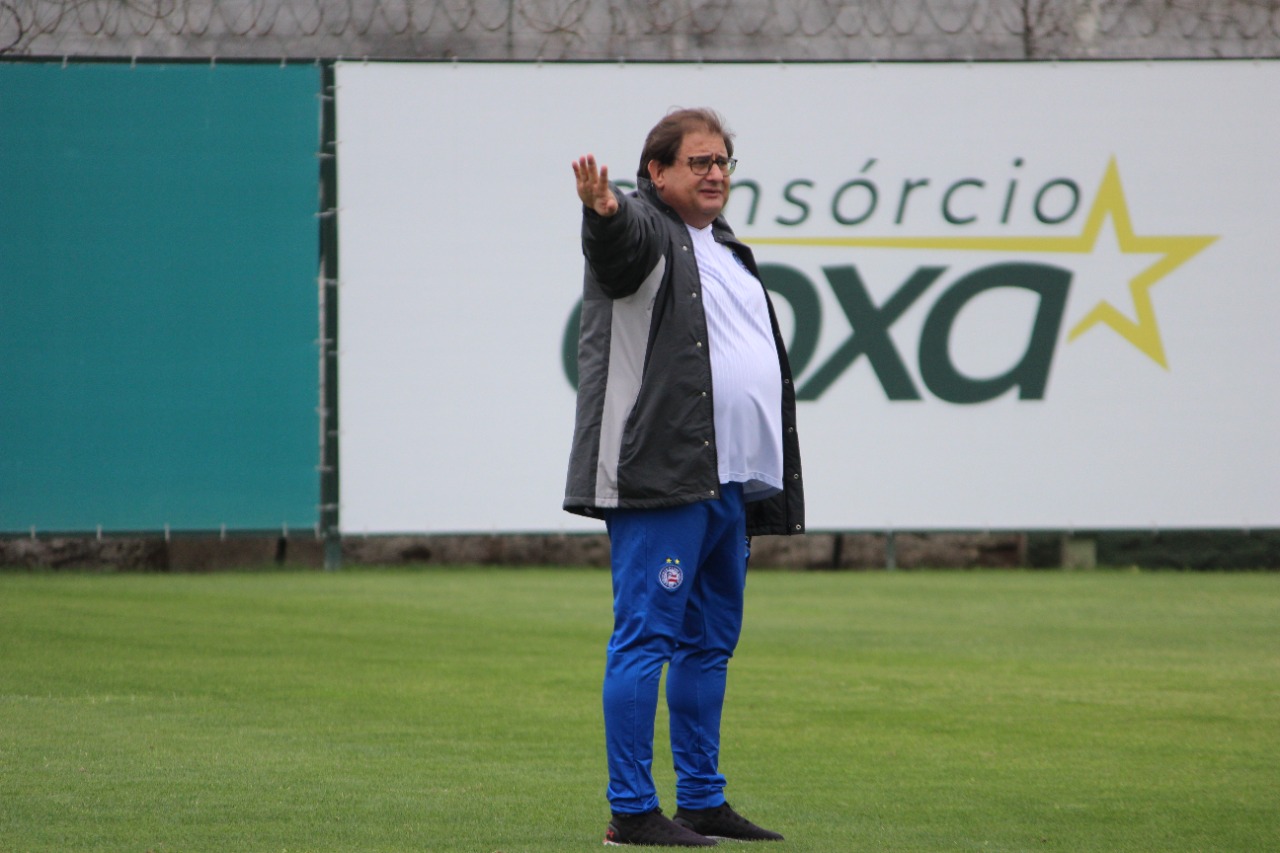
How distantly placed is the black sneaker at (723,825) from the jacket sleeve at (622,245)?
112 cm

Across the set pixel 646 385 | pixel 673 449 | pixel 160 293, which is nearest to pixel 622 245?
pixel 646 385

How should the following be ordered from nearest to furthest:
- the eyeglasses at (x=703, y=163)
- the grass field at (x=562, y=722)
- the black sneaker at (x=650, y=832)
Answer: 1. the black sneaker at (x=650, y=832)
2. the eyeglasses at (x=703, y=163)
3. the grass field at (x=562, y=722)

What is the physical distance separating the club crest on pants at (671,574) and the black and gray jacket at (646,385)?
0.13m

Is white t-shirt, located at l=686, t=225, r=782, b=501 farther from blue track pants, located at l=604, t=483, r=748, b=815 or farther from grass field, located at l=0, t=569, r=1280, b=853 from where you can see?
grass field, located at l=0, t=569, r=1280, b=853

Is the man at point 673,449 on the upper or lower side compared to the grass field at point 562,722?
upper

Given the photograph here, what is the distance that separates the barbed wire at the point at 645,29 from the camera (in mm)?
10133

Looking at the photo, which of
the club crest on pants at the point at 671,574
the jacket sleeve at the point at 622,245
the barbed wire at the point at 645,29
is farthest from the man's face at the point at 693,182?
the barbed wire at the point at 645,29

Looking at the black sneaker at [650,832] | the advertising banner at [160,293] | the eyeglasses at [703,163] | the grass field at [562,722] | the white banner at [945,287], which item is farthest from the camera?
the white banner at [945,287]

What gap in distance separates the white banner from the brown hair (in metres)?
6.49

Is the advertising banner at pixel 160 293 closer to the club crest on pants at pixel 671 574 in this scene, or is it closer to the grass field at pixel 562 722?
the grass field at pixel 562 722

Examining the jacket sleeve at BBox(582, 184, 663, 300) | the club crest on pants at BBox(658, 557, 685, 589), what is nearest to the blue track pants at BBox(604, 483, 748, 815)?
the club crest on pants at BBox(658, 557, 685, 589)

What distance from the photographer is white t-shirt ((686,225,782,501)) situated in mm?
3750

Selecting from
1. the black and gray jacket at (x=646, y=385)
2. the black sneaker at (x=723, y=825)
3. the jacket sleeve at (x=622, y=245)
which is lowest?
the black sneaker at (x=723, y=825)

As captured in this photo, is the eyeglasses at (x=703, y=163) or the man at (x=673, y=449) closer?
the man at (x=673, y=449)
